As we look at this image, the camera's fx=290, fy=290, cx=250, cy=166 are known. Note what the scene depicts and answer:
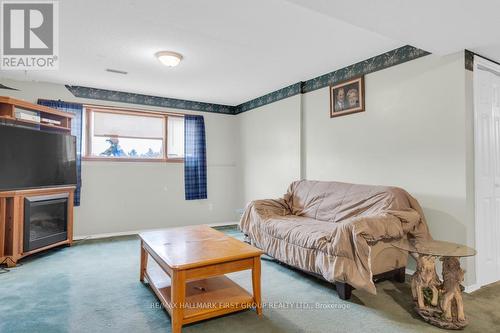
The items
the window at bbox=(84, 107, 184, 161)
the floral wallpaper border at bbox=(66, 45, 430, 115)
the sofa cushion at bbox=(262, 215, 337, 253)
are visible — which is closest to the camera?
the sofa cushion at bbox=(262, 215, 337, 253)

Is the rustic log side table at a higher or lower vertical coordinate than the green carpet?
higher

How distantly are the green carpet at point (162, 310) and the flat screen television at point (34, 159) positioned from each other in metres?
1.01

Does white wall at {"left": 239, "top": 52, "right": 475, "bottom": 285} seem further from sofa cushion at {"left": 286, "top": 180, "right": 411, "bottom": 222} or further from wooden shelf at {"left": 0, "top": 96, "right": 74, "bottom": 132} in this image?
wooden shelf at {"left": 0, "top": 96, "right": 74, "bottom": 132}

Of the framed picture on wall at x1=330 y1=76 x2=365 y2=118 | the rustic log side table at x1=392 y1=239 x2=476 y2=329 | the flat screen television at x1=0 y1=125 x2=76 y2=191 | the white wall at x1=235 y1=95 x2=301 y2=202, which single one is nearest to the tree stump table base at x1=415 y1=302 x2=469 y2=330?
the rustic log side table at x1=392 y1=239 x2=476 y2=329

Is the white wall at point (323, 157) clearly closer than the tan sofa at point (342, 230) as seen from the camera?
No

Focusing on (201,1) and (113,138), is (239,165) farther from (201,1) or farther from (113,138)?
(201,1)

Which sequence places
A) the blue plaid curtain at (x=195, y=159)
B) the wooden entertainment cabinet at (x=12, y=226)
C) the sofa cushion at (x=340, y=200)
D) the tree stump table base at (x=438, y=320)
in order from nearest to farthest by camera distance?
the tree stump table base at (x=438, y=320) → the sofa cushion at (x=340, y=200) → the wooden entertainment cabinet at (x=12, y=226) → the blue plaid curtain at (x=195, y=159)

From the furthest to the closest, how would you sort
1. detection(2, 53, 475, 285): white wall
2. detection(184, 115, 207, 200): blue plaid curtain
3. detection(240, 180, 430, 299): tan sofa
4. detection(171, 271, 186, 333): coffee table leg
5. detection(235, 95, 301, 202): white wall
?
detection(184, 115, 207, 200): blue plaid curtain
detection(235, 95, 301, 202): white wall
detection(2, 53, 475, 285): white wall
detection(240, 180, 430, 299): tan sofa
detection(171, 271, 186, 333): coffee table leg

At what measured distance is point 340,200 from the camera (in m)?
3.29

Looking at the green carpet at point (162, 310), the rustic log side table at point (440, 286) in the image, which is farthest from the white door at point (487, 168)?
the rustic log side table at point (440, 286)

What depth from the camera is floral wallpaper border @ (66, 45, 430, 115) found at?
3076 millimetres

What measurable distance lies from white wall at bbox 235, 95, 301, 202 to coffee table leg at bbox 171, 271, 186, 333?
2.84 m

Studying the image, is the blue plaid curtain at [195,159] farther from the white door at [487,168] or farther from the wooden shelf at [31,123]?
the white door at [487,168]

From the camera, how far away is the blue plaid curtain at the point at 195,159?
531 cm
